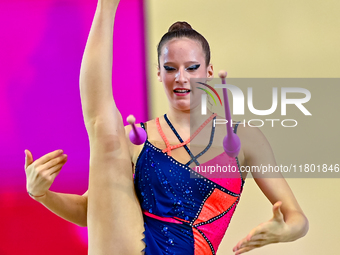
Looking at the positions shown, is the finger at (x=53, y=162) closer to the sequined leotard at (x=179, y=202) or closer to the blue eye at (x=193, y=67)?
the sequined leotard at (x=179, y=202)

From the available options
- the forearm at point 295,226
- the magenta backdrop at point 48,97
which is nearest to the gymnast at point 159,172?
the forearm at point 295,226

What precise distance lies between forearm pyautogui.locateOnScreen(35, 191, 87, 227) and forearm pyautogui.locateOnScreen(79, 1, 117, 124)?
0.63ft

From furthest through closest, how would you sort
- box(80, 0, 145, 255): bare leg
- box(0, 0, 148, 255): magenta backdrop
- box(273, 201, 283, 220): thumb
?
box(0, 0, 148, 255): magenta backdrop → box(80, 0, 145, 255): bare leg → box(273, 201, 283, 220): thumb

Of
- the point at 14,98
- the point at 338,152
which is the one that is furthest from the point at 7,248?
the point at 338,152

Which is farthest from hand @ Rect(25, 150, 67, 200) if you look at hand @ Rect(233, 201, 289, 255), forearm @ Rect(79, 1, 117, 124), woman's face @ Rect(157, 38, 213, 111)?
hand @ Rect(233, 201, 289, 255)

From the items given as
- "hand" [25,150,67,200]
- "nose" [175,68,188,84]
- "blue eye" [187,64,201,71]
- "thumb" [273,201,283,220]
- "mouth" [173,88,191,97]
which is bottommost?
"thumb" [273,201,283,220]

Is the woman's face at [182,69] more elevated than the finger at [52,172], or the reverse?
the woman's face at [182,69]

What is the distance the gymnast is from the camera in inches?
35.1

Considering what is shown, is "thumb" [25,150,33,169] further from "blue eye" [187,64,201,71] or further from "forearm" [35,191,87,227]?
"blue eye" [187,64,201,71]

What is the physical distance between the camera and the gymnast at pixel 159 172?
89cm

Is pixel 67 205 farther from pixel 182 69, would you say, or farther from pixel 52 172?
pixel 182 69

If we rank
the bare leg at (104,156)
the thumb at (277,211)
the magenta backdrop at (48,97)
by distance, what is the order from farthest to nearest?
1. the magenta backdrop at (48,97)
2. the bare leg at (104,156)
3. the thumb at (277,211)

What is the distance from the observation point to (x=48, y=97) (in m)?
1.49

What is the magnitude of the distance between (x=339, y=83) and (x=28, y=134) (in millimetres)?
1009
